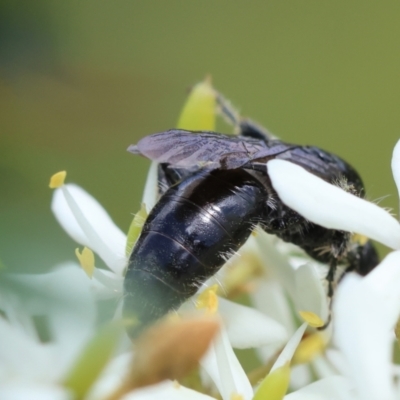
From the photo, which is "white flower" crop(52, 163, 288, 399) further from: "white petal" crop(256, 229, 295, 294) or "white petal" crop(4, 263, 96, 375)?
"white petal" crop(4, 263, 96, 375)

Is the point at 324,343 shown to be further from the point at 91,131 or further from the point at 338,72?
the point at 338,72

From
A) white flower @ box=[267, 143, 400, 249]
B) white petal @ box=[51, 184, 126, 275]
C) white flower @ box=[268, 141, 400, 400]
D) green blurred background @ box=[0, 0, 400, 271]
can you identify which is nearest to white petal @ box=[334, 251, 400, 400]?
white flower @ box=[268, 141, 400, 400]

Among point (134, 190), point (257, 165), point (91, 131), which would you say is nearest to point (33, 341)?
point (91, 131)

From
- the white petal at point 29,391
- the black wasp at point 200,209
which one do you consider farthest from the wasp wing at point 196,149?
the white petal at point 29,391

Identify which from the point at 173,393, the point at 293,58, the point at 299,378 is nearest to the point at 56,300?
the point at 173,393

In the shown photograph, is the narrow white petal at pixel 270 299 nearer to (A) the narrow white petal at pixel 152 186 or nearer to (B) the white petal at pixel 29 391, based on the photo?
(A) the narrow white petal at pixel 152 186

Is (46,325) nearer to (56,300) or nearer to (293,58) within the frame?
(56,300)
